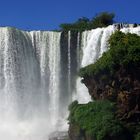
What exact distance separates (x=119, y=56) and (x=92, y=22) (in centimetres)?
2028

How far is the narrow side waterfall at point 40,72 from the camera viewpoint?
45188 mm

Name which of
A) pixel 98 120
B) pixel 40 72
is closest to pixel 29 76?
pixel 40 72

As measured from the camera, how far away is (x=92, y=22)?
183 feet

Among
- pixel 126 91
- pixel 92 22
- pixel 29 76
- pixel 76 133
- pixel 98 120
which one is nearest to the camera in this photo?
pixel 98 120

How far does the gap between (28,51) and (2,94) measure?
3.32 m

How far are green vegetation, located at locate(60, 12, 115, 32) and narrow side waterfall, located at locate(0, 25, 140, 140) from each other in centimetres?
697

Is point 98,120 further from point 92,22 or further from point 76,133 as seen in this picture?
point 92,22

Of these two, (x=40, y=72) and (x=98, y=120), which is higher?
(x=40, y=72)

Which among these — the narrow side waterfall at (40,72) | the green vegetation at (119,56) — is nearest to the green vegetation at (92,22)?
the narrow side waterfall at (40,72)

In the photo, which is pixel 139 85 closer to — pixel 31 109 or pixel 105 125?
pixel 105 125

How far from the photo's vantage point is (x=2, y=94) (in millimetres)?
45500

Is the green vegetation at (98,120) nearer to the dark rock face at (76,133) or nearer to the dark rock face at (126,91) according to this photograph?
the dark rock face at (76,133)

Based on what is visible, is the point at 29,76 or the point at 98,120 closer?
the point at 98,120

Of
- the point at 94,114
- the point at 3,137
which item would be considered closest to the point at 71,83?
the point at 3,137
